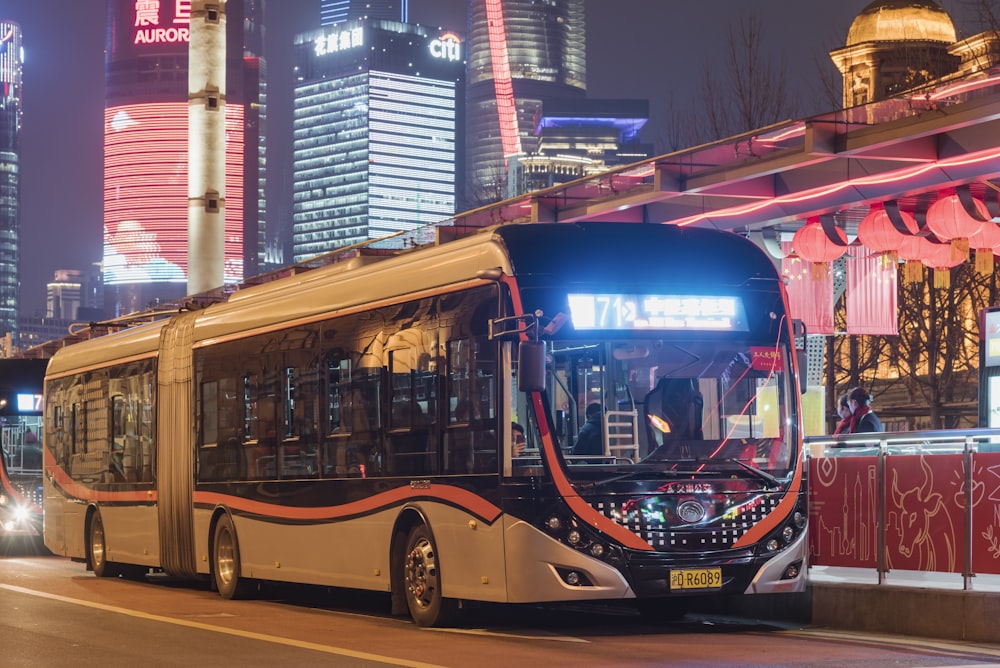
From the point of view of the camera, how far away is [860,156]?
838 inches

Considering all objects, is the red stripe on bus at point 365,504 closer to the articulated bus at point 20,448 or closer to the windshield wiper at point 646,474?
the windshield wiper at point 646,474

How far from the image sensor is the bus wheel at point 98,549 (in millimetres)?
23766

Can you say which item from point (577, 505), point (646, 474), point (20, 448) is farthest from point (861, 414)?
point (20, 448)

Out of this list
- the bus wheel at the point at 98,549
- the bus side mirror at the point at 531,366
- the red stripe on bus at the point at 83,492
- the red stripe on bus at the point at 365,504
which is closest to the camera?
the bus side mirror at the point at 531,366

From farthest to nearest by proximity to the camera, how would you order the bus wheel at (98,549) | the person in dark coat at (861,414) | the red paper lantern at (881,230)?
the red paper lantern at (881,230)
the bus wheel at (98,549)
the person in dark coat at (861,414)

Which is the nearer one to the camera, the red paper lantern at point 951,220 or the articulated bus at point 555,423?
the articulated bus at point 555,423

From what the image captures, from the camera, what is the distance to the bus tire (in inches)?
759

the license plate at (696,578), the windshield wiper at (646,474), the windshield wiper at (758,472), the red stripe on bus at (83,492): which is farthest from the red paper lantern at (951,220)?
the license plate at (696,578)

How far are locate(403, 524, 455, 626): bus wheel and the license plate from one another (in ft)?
6.92

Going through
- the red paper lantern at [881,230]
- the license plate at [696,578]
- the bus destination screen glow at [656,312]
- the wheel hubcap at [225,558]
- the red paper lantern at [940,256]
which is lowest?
the wheel hubcap at [225,558]

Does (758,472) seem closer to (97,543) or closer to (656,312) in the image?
(656,312)

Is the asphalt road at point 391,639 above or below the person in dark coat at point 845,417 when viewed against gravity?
below

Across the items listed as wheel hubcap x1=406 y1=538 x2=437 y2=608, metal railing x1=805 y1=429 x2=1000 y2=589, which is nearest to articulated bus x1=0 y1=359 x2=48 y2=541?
wheel hubcap x1=406 y1=538 x2=437 y2=608

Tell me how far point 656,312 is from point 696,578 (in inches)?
81.7
